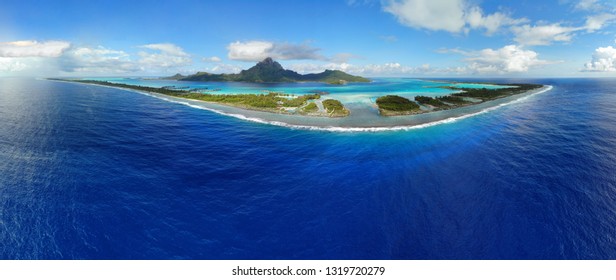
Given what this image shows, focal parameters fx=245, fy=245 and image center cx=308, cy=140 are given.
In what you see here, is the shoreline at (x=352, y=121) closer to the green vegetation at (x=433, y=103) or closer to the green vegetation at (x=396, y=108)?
the green vegetation at (x=396, y=108)

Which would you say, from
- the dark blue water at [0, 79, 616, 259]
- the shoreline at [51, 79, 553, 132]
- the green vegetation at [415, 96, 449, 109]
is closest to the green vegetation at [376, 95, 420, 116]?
the shoreline at [51, 79, 553, 132]

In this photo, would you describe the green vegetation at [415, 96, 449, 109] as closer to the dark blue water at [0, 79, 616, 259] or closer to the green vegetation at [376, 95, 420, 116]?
the green vegetation at [376, 95, 420, 116]

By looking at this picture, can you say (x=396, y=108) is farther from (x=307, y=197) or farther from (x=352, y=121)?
(x=307, y=197)

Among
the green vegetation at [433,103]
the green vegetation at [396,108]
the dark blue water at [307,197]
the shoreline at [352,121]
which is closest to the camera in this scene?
the dark blue water at [307,197]

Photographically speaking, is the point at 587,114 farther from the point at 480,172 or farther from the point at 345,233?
the point at 345,233

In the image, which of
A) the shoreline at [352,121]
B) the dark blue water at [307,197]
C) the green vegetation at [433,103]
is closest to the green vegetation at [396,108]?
the shoreline at [352,121]

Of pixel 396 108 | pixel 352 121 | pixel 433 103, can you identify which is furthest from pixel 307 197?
pixel 433 103

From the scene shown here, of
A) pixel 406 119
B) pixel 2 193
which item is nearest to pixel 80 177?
pixel 2 193

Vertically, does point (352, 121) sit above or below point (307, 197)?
above
